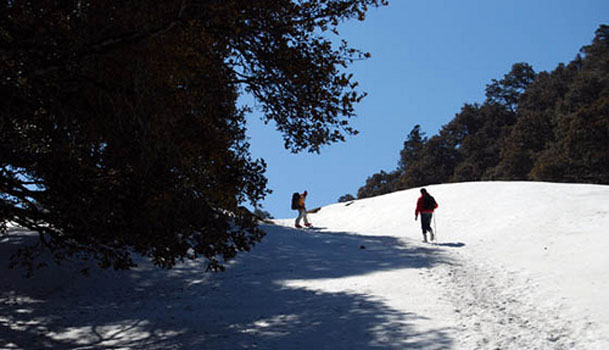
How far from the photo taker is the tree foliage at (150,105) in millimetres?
6516

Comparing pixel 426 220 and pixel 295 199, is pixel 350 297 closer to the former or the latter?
pixel 426 220

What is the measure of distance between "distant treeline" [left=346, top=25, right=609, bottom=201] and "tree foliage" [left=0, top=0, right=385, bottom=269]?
128 feet

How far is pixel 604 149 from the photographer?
3994cm

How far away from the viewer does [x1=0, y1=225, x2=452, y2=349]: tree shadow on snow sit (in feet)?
26.6

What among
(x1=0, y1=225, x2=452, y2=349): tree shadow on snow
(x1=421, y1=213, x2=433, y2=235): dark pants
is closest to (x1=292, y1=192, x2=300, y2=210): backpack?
(x1=0, y1=225, x2=452, y2=349): tree shadow on snow

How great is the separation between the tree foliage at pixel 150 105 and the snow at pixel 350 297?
6.57ft

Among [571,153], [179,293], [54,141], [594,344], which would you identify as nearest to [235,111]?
[54,141]

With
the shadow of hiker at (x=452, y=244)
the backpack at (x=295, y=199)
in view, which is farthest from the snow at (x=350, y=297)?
the backpack at (x=295, y=199)

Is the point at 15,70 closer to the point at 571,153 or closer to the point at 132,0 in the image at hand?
the point at 132,0

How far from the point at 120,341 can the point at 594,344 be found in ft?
26.0

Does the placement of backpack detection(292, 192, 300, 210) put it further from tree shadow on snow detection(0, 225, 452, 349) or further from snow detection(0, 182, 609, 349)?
tree shadow on snow detection(0, 225, 452, 349)

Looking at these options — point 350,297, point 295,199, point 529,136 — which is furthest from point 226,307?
point 529,136

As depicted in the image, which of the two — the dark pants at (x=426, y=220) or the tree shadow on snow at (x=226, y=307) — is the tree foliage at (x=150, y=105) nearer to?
the tree shadow on snow at (x=226, y=307)

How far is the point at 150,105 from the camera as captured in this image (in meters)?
6.68
